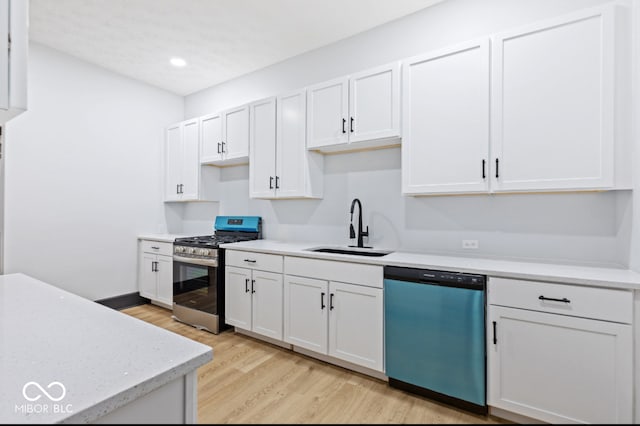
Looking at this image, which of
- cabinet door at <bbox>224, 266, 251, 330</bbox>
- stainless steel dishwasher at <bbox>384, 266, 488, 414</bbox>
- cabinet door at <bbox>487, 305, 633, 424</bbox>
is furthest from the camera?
cabinet door at <bbox>224, 266, 251, 330</bbox>

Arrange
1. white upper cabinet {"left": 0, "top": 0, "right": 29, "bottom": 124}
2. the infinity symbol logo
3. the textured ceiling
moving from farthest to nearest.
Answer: the textured ceiling < white upper cabinet {"left": 0, "top": 0, "right": 29, "bottom": 124} < the infinity symbol logo

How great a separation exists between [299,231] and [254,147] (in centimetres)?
96

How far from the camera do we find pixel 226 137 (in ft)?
11.1

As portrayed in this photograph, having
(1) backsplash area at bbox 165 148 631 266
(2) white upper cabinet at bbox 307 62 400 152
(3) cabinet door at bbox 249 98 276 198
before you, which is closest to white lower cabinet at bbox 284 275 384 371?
(1) backsplash area at bbox 165 148 631 266

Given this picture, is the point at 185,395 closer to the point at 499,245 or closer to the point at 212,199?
the point at 499,245

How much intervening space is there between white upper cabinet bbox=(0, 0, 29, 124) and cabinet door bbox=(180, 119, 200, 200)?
3070 millimetres

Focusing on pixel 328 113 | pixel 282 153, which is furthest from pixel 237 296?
pixel 328 113

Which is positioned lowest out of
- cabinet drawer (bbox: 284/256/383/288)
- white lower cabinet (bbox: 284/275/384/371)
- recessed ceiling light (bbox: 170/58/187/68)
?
white lower cabinet (bbox: 284/275/384/371)

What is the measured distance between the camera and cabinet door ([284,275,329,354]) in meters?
2.30

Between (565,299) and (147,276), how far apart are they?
12.5 feet

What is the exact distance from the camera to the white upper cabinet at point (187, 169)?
3.67 metres

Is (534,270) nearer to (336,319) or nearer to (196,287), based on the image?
(336,319)

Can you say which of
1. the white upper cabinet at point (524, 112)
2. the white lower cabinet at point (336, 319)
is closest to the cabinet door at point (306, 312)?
the white lower cabinet at point (336, 319)

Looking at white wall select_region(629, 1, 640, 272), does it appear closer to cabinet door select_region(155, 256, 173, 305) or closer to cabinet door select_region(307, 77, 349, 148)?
cabinet door select_region(307, 77, 349, 148)
